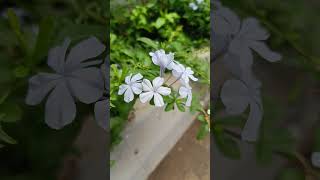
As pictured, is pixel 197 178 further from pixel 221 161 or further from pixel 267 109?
pixel 267 109

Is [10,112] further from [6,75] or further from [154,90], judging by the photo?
[154,90]

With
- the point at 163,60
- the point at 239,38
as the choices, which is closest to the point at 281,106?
the point at 239,38

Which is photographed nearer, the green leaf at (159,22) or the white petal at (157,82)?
the white petal at (157,82)

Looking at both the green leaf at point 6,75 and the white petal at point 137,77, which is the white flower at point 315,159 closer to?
the white petal at point 137,77

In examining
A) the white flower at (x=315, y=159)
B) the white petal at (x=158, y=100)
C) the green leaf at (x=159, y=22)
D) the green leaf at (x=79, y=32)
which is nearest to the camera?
the white petal at (x=158, y=100)

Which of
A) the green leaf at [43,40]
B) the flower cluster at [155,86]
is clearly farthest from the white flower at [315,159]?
the green leaf at [43,40]

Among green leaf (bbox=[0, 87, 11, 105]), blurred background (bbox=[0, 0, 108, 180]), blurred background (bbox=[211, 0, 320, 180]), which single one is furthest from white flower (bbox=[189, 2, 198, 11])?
green leaf (bbox=[0, 87, 11, 105])
